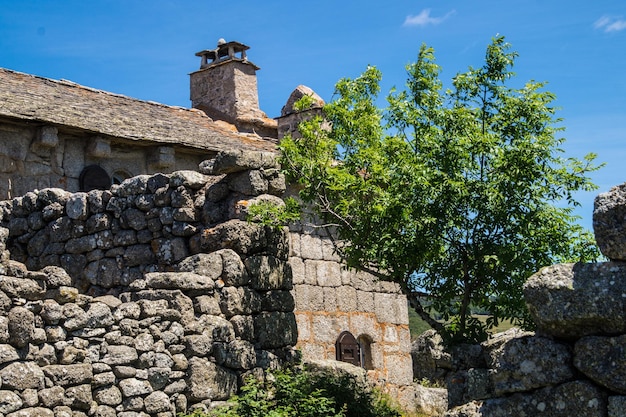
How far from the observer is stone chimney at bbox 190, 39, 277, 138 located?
1983 cm

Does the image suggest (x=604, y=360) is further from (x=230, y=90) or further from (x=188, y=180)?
(x=230, y=90)

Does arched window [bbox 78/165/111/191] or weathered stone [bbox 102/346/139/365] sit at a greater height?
arched window [bbox 78/165/111/191]

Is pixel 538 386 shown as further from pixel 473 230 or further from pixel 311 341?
pixel 311 341

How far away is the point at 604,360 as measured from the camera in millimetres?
5797

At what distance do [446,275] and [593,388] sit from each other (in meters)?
3.96

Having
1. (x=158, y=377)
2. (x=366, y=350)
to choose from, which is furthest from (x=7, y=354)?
(x=366, y=350)

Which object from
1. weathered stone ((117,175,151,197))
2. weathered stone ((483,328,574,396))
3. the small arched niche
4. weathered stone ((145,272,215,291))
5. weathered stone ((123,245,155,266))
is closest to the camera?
weathered stone ((483,328,574,396))

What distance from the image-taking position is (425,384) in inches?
601

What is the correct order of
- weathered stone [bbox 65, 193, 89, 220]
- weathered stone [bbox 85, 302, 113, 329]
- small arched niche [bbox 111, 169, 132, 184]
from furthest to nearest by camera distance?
small arched niche [bbox 111, 169, 132, 184]
weathered stone [bbox 65, 193, 89, 220]
weathered stone [bbox 85, 302, 113, 329]

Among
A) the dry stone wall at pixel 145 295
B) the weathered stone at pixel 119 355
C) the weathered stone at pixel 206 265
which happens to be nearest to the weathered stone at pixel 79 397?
the dry stone wall at pixel 145 295

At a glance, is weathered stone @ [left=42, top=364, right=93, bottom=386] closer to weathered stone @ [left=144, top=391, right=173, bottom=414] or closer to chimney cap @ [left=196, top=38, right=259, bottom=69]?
weathered stone @ [left=144, top=391, right=173, bottom=414]

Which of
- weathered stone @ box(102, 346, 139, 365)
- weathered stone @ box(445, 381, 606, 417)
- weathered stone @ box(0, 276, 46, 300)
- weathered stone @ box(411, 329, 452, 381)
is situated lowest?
weathered stone @ box(411, 329, 452, 381)

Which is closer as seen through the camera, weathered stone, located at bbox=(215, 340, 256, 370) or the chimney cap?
weathered stone, located at bbox=(215, 340, 256, 370)

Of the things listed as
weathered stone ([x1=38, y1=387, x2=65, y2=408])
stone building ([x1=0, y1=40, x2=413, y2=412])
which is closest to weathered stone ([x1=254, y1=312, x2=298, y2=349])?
stone building ([x1=0, y1=40, x2=413, y2=412])
